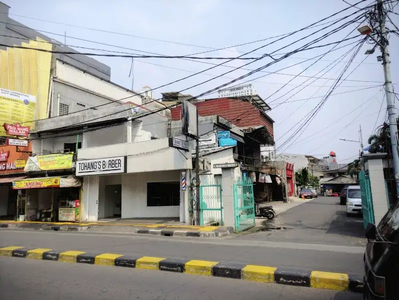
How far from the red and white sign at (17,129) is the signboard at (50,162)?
5.89 feet

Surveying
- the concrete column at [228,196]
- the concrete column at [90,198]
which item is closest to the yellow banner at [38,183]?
the concrete column at [90,198]

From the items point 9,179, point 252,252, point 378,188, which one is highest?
point 9,179

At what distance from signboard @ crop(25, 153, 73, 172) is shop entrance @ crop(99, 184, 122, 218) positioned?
319 centimetres

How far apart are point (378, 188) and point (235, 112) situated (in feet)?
52.7

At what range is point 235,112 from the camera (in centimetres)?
2531

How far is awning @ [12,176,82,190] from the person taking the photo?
1761 cm

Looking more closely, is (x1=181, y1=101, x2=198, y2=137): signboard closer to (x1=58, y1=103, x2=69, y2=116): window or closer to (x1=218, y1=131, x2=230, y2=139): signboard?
(x1=218, y1=131, x2=230, y2=139): signboard

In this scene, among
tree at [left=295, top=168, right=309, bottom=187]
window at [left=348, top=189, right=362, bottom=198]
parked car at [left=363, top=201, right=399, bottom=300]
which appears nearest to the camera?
parked car at [left=363, top=201, right=399, bottom=300]

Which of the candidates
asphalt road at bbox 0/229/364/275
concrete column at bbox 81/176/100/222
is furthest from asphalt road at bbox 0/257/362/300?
concrete column at bbox 81/176/100/222

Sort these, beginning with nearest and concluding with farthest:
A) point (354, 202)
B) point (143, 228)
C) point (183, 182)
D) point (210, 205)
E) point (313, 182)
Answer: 1. point (143, 228)
2. point (210, 205)
3. point (183, 182)
4. point (354, 202)
5. point (313, 182)

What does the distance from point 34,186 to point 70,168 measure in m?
2.42

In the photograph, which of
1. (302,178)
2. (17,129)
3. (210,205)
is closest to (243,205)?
(210,205)

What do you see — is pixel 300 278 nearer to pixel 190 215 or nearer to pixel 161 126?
pixel 190 215

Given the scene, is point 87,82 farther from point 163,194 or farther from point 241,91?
point 241,91
